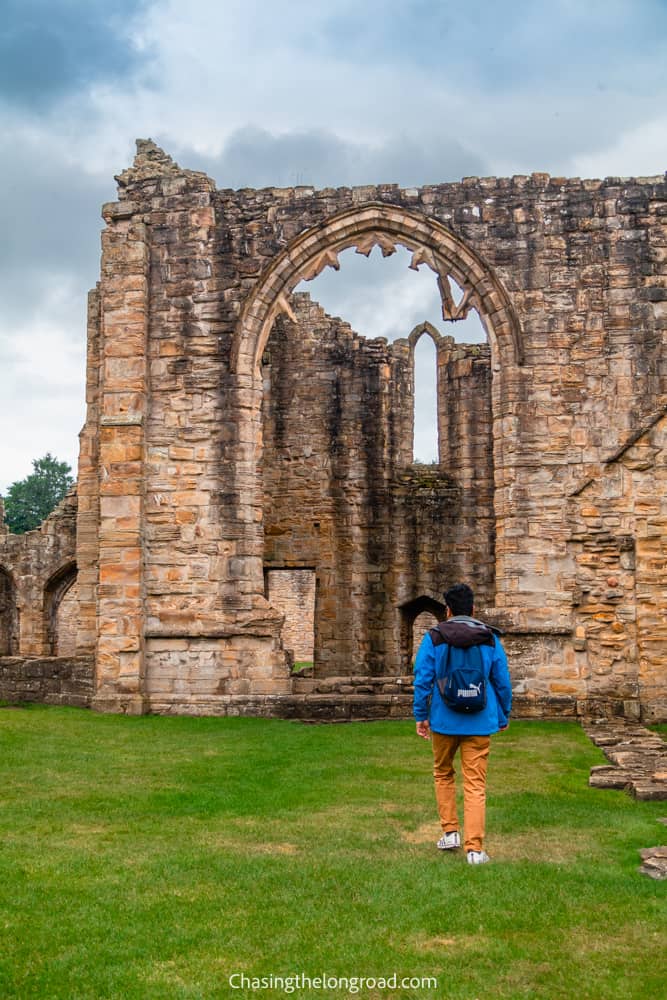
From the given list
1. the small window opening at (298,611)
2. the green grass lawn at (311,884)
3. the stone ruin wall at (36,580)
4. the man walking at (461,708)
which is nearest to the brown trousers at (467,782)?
the man walking at (461,708)

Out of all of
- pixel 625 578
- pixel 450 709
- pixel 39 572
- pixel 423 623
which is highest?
pixel 39 572

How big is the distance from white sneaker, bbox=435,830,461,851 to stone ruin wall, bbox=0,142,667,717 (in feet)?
22.1

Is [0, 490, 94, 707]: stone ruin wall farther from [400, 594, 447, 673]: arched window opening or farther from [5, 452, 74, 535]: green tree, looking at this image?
[5, 452, 74, 535]: green tree

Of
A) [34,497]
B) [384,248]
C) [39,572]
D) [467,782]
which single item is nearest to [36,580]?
[39,572]

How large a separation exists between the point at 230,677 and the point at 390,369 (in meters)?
7.98

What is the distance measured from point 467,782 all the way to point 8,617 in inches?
813

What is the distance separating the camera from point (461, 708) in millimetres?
5672

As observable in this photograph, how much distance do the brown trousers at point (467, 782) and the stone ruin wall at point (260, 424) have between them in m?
6.79

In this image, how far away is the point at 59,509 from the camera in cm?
2323

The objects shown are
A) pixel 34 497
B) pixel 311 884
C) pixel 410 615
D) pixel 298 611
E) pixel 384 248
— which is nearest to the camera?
pixel 311 884

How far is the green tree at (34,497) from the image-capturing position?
4550 centimetres

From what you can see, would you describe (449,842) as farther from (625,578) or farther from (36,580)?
(36,580)

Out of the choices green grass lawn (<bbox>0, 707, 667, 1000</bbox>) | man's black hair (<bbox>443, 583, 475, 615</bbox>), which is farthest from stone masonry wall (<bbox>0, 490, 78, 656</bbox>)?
man's black hair (<bbox>443, 583, 475, 615</bbox>)

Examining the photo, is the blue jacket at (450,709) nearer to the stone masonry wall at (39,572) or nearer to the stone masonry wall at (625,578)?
the stone masonry wall at (625,578)
